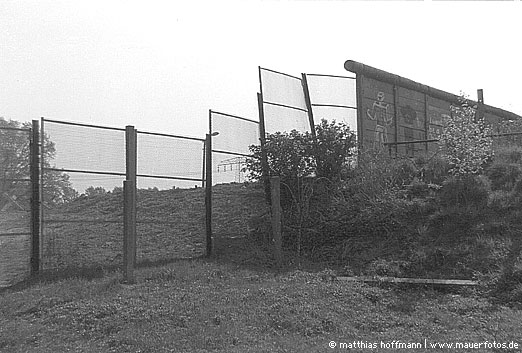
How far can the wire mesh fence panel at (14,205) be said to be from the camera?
376 inches

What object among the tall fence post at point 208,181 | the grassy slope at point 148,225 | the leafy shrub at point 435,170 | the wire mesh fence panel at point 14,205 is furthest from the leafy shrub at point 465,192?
the wire mesh fence panel at point 14,205

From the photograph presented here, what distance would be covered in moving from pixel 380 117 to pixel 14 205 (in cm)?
1014

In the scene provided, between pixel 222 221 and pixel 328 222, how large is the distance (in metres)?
2.13

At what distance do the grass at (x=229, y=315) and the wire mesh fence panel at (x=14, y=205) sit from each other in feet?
1.72

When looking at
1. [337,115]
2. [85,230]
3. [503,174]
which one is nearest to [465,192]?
[503,174]

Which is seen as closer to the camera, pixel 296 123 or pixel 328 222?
pixel 328 222

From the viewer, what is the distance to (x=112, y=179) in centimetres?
1053

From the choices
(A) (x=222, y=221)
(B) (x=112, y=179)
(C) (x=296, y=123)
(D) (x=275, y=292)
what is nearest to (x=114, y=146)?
(B) (x=112, y=179)

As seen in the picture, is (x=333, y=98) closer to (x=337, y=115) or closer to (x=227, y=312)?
(x=337, y=115)

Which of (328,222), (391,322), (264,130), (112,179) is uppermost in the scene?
(264,130)

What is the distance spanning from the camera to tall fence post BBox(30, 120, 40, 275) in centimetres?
977

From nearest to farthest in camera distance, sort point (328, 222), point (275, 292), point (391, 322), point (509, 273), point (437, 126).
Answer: point (391, 322)
point (275, 292)
point (509, 273)
point (328, 222)
point (437, 126)

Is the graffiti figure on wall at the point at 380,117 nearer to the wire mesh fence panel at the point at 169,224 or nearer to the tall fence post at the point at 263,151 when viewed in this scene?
the tall fence post at the point at 263,151

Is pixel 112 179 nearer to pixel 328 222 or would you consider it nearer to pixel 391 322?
pixel 328 222
